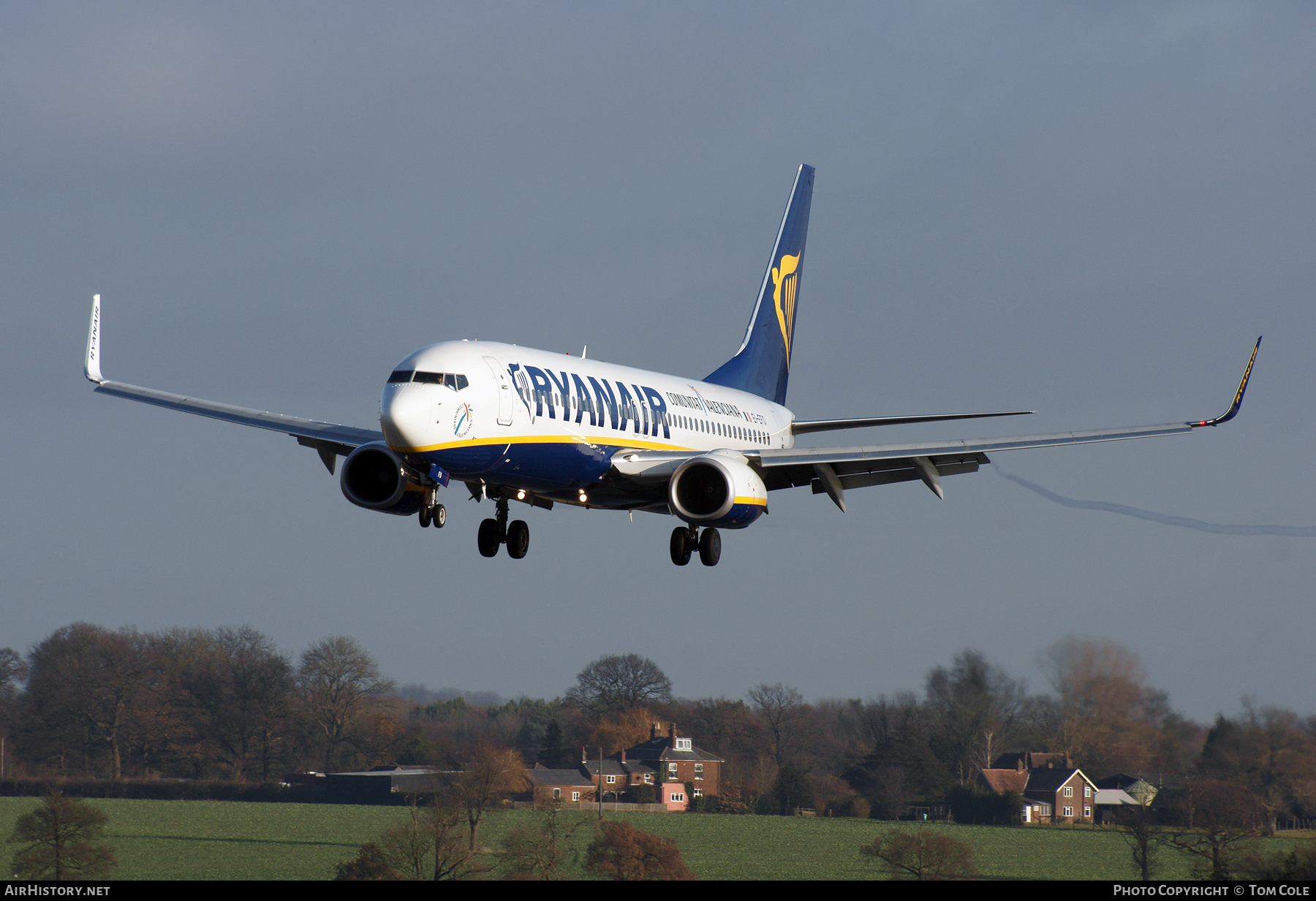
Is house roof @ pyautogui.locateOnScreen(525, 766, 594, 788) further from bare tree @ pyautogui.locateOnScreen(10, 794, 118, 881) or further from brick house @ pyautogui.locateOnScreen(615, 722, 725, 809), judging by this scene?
bare tree @ pyautogui.locateOnScreen(10, 794, 118, 881)

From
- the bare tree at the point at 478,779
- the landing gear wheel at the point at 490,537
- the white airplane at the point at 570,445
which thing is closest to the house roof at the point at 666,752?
the bare tree at the point at 478,779

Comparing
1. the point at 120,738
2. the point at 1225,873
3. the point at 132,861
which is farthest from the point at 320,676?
the point at 1225,873

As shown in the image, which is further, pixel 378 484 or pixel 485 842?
pixel 485 842

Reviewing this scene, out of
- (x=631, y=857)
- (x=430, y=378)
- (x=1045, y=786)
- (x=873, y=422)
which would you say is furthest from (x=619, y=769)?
(x=430, y=378)

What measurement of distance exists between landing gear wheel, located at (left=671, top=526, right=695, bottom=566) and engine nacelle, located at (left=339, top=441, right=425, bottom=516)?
7968 mm

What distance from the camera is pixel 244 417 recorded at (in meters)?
37.6

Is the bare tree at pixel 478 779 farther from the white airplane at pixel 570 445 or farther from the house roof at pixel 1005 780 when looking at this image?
the white airplane at pixel 570 445

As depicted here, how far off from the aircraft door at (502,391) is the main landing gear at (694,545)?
8.78 meters

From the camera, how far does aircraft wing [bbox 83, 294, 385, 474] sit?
35.3 meters

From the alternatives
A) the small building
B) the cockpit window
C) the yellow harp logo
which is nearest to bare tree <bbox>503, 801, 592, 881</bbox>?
the small building

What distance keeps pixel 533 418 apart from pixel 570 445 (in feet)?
5.54

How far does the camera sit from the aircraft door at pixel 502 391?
2983 cm

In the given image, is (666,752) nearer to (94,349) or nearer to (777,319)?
(777,319)

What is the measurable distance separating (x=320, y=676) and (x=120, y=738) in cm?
1233
